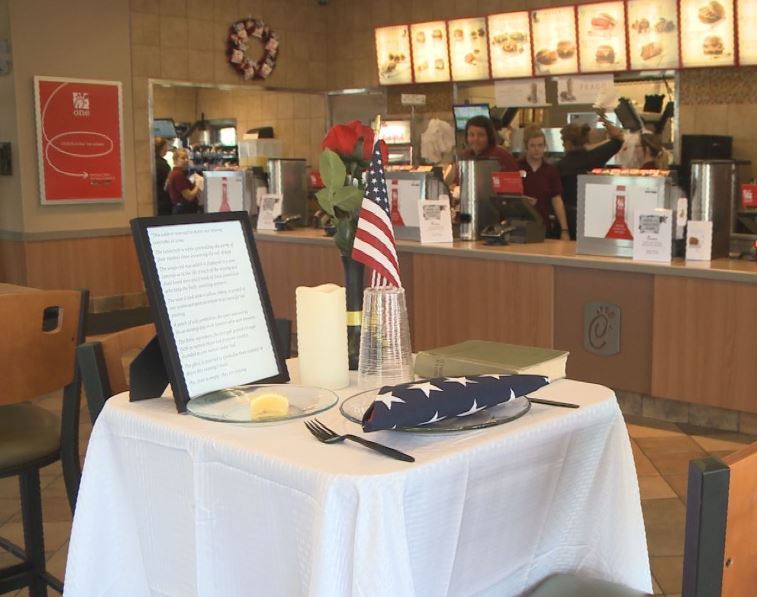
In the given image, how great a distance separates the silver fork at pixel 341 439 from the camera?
150 centimetres

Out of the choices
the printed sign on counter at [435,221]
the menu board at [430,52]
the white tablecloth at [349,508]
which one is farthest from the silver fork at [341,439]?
the menu board at [430,52]

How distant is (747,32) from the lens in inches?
262

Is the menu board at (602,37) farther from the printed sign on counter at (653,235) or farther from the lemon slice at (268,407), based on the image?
the lemon slice at (268,407)

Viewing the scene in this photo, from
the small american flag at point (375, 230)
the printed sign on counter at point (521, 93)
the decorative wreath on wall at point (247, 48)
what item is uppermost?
the decorative wreath on wall at point (247, 48)

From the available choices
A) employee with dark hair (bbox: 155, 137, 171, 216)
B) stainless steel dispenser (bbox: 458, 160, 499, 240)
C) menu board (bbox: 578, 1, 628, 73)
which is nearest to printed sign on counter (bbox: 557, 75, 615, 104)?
menu board (bbox: 578, 1, 628, 73)

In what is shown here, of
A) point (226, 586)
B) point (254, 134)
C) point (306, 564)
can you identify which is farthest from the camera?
point (254, 134)

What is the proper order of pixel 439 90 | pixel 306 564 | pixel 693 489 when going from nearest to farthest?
pixel 693 489 < pixel 306 564 < pixel 439 90

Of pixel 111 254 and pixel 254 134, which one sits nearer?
pixel 111 254

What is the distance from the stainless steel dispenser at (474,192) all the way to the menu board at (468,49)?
102 inches

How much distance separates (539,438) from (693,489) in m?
0.57

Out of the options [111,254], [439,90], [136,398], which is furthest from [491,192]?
[136,398]

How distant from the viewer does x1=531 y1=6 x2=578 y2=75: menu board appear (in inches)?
300

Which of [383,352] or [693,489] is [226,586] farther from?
[693,489]

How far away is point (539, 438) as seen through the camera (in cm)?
171
